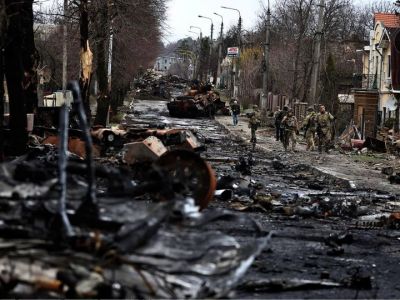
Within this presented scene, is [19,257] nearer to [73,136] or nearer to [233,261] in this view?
[233,261]

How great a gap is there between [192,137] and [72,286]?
1464cm

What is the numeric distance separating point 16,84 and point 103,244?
1286cm

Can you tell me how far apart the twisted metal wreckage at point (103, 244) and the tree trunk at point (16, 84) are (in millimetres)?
11554

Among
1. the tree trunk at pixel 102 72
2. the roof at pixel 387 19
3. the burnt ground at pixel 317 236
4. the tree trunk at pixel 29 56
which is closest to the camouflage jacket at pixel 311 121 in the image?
the burnt ground at pixel 317 236

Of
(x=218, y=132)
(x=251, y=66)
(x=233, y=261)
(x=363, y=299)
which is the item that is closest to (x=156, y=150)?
(x=363, y=299)

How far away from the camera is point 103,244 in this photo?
3.96m

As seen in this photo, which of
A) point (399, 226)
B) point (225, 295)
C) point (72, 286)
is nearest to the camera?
point (72, 286)

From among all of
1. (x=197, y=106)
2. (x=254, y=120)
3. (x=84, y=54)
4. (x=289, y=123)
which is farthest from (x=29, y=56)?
(x=197, y=106)

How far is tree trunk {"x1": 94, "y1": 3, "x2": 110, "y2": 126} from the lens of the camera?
29.9 meters

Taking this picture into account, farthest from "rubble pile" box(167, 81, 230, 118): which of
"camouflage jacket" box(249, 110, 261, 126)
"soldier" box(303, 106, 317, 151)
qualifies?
"soldier" box(303, 106, 317, 151)

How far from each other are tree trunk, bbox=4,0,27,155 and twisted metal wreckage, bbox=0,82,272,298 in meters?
11.6

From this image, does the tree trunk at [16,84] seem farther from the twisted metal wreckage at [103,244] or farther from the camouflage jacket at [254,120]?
the camouflage jacket at [254,120]

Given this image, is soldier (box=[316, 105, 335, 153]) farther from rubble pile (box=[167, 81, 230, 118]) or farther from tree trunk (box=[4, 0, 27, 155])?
rubble pile (box=[167, 81, 230, 118])

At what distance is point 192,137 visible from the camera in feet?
60.7
